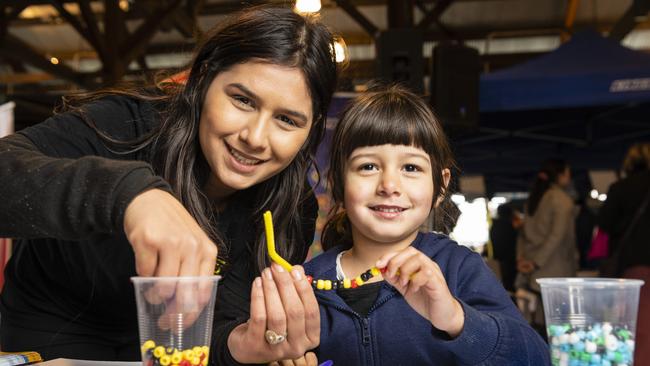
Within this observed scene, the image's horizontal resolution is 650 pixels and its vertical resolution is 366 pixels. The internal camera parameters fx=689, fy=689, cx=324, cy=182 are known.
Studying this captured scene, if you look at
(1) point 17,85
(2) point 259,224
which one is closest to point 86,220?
(2) point 259,224

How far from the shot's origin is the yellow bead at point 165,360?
820mm

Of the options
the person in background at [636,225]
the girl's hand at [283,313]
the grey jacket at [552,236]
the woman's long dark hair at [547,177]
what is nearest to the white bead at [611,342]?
the girl's hand at [283,313]

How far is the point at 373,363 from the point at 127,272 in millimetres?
570

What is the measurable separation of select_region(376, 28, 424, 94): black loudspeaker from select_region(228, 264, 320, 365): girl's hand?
3.83 metres

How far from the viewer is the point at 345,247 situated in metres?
1.72

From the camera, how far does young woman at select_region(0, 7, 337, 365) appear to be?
55.9 inches

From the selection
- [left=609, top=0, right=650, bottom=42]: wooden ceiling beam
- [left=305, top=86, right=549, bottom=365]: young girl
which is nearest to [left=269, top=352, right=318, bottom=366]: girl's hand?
[left=305, top=86, right=549, bottom=365]: young girl

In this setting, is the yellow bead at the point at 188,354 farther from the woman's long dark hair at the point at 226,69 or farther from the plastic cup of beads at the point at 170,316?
the woman's long dark hair at the point at 226,69

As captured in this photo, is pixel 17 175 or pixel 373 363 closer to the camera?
pixel 17 175

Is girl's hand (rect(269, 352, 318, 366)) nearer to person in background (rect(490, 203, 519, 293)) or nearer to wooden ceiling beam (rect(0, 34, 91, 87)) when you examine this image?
person in background (rect(490, 203, 519, 293))

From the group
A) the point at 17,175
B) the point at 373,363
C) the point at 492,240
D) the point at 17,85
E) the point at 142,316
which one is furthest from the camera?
the point at 17,85

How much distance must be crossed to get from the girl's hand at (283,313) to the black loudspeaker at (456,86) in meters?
3.74

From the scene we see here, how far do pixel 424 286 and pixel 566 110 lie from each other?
520 cm

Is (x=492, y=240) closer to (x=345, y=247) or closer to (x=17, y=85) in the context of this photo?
(x=345, y=247)
